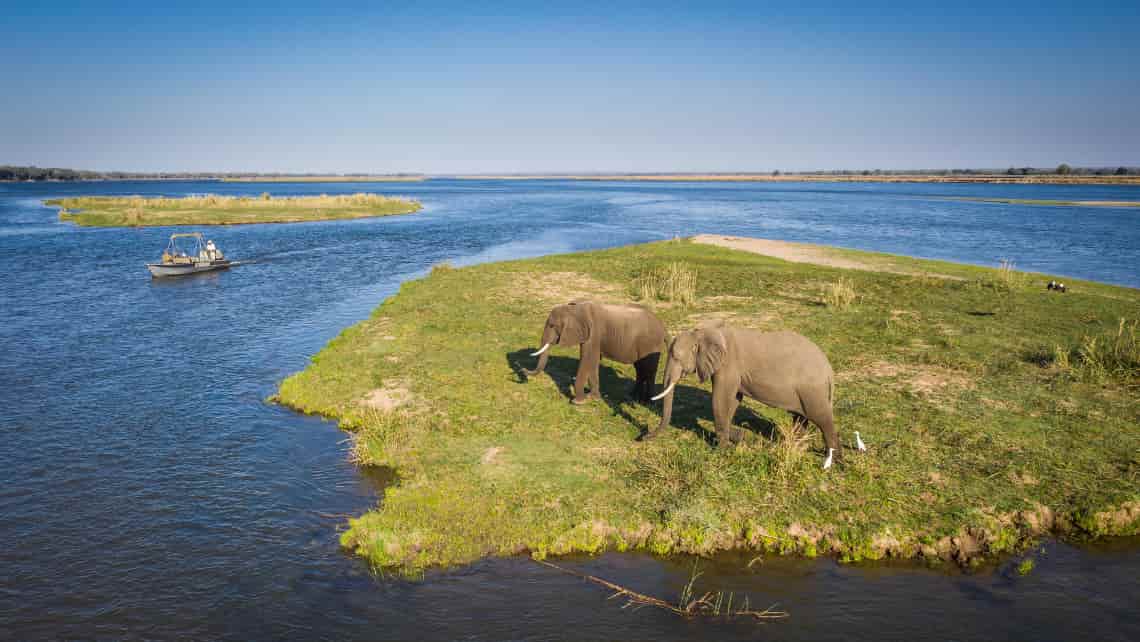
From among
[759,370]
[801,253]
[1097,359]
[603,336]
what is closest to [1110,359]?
[1097,359]

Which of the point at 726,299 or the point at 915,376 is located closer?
the point at 915,376

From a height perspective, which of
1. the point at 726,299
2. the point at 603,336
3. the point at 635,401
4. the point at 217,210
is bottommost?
the point at 635,401

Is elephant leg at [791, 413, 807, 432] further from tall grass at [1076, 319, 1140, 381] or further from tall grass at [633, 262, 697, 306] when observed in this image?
tall grass at [633, 262, 697, 306]

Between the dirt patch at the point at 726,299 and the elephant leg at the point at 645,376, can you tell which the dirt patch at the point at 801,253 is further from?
the elephant leg at the point at 645,376

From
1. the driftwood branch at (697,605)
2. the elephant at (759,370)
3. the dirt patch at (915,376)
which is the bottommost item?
the driftwood branch at (697,605)

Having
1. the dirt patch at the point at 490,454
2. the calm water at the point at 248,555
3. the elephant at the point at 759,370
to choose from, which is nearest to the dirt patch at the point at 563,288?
the calm water at the point at 248,555

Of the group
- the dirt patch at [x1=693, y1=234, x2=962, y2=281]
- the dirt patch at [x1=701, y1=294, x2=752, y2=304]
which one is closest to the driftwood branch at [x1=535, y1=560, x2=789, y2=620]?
the dirt patch at [x1=701, y1=294, x2=752, y2=304]

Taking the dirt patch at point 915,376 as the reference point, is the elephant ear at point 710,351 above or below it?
above

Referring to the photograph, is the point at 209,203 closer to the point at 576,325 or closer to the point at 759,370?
the point at 576,325
